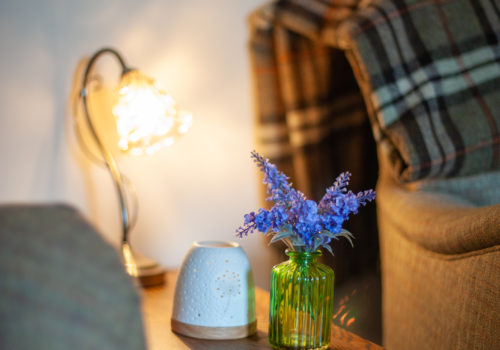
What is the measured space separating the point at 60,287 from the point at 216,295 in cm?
44

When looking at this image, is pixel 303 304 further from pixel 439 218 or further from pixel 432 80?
pixel 432 80

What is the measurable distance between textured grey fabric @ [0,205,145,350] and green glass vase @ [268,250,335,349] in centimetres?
39

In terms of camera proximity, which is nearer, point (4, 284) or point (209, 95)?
point (4, 284)

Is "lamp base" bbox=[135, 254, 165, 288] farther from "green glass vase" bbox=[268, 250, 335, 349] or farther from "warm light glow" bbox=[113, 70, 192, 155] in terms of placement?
"green glass vase" bbox=[268, 250, 335, 349]

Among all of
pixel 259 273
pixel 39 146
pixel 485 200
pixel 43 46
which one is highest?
pixel 43 46

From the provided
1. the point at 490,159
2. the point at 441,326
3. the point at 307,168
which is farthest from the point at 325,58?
the point at 441,326

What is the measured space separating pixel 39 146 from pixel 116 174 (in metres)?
0.21

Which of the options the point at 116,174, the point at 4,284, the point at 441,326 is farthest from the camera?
the point at 116,174

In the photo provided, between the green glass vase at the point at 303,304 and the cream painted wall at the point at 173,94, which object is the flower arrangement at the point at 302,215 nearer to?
the green glass vase at the point at 303,304

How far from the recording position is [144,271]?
1.11m

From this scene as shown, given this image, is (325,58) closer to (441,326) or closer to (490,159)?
(490,159)

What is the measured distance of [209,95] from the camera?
1424 mm

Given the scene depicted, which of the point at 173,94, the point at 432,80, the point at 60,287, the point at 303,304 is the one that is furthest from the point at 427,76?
the point at 60,287

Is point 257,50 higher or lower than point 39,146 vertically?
higher
